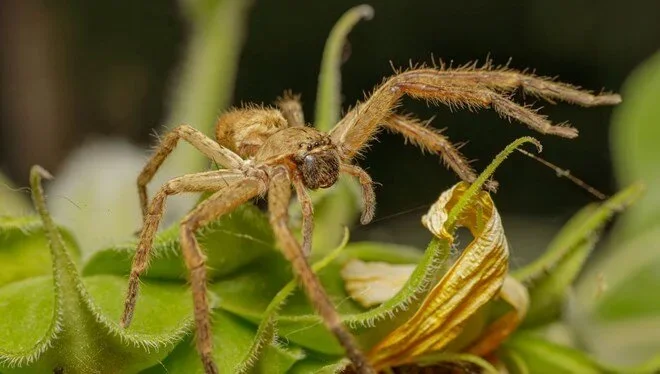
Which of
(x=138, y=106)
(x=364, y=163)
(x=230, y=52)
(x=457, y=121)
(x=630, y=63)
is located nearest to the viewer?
(x=364, y=163)

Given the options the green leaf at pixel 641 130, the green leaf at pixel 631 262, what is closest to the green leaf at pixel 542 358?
the green leaf at pixel 631 262

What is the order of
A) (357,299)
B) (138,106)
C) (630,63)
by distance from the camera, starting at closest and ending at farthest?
(357,299)
(138,106)
(630,63)

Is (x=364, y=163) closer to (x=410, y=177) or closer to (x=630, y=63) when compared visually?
(x=410, y=177)

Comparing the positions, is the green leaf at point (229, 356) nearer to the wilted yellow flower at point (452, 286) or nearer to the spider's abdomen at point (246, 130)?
the wilted yellow flower at point (452, 286)

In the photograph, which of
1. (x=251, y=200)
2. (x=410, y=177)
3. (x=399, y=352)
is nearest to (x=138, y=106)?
(x=410, y=177)

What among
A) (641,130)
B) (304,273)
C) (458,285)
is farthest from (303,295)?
(641,130)

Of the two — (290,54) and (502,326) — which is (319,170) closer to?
(502,326)
